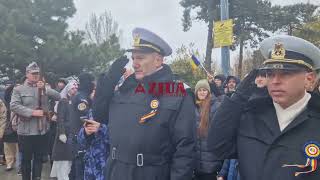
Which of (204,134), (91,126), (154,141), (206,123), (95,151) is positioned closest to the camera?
(154,141)

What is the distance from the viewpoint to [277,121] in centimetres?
237

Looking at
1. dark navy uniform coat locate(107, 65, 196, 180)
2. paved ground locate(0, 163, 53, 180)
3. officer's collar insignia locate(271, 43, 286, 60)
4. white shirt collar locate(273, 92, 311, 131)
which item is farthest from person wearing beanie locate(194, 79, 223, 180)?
paved ground locate(0, 163, 53, 180)

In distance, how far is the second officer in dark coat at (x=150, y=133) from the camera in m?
3.01

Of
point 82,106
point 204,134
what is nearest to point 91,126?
point 82,106

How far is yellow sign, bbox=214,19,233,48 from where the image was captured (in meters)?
8.16

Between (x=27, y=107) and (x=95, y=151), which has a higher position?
(x=27, y=107)

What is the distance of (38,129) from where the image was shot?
636 cm

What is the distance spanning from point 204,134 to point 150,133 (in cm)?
194

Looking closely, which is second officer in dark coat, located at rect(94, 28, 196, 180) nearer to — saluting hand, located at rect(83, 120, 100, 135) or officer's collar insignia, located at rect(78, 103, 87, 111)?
saluting hand, located at rect(83, 120, 100, 135)

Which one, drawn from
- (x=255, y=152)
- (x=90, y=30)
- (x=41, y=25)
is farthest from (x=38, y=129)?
(x=90, y=30)

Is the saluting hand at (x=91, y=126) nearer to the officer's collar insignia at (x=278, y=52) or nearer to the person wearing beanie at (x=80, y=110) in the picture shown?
the person wearing beanie at (x=80, y=110)

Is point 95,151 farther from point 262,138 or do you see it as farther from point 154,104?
point 262,138

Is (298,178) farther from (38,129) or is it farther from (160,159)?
(38,129)

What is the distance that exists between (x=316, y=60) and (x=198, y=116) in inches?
110
